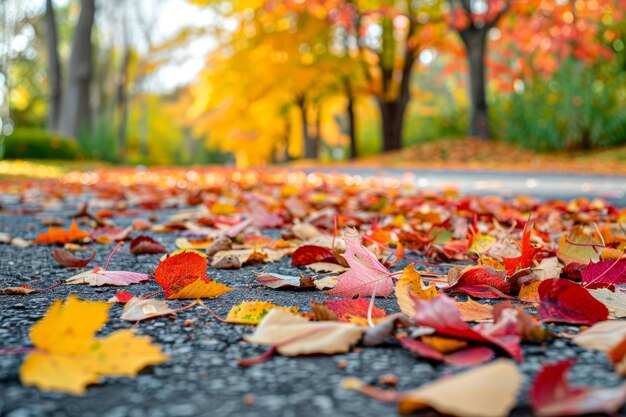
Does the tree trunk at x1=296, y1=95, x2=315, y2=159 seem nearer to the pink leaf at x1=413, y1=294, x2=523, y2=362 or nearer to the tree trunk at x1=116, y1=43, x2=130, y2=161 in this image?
the tree trunk at x1=116, y1=43, x2=130, y2=161

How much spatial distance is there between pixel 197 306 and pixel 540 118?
51.4 ft

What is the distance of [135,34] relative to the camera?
993 inches

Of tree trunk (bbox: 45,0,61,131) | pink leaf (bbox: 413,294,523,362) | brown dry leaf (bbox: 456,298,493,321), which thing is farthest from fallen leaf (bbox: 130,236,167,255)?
tree trunk (bbox: 45,0,61,131)

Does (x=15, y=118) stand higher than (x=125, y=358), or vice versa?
(x=15, y=118)

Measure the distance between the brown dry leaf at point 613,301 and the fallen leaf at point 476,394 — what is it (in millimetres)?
651

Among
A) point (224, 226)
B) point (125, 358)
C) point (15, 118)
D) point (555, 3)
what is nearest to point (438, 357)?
point (125, 358)

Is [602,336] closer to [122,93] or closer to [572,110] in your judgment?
[572,110]

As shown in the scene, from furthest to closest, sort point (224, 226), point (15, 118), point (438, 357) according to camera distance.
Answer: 1. point (15, 118)
2. point (224, 226)
3. point (438, 357)

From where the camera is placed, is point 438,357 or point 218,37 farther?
point 218,37

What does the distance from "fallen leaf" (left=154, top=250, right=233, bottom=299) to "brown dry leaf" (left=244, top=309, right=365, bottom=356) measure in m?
0.38

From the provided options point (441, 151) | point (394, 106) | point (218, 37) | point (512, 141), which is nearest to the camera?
point (441, 151)

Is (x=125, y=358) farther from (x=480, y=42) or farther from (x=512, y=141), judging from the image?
(x=512, y=141)

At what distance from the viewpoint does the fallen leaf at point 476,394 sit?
2.48ft

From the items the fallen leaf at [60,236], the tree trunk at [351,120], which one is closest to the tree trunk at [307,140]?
the tree trunk at [351,120]
